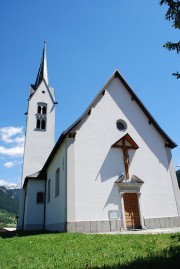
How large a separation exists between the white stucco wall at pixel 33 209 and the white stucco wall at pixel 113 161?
10371 millimetres

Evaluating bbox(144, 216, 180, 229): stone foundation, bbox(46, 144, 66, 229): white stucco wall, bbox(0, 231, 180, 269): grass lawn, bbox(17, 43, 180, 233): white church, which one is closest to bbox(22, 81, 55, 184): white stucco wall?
bbox(17, 43, 180, 233): white church

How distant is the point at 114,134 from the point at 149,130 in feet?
11.1

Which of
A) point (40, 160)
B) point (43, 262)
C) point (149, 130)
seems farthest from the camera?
point (40, 160)

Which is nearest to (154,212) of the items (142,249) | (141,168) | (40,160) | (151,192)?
(151,192)

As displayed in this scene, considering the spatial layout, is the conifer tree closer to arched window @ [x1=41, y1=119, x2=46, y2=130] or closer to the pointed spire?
arched window @ [x1=41, y1=119, x2=46, y2=130]

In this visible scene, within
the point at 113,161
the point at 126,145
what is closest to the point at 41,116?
the point at 126,145

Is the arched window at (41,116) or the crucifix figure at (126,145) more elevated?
the arched window at (41,116)

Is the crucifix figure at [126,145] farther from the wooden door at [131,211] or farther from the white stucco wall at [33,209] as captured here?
the white stucco wall at [33,209]

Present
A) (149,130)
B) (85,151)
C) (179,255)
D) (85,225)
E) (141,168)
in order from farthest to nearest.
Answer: (149,130)
(141,168)
(85,151)
(85,225)
(179,255)

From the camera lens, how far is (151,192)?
18.4 meters

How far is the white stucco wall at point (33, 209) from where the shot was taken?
24.6 metres

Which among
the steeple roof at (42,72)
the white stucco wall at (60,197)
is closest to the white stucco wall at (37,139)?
the steeple roof at (42,72)

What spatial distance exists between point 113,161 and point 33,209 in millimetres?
11388

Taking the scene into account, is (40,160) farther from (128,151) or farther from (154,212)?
(154,212)
